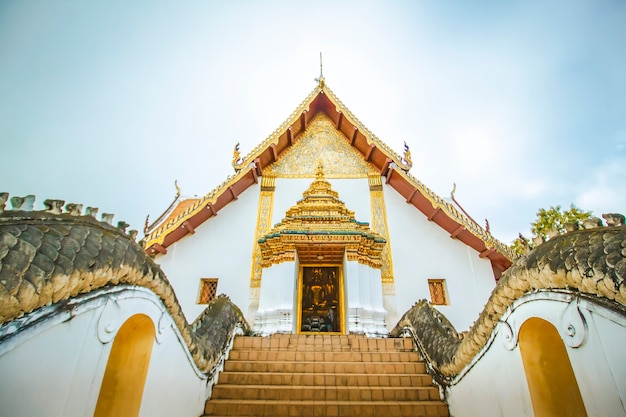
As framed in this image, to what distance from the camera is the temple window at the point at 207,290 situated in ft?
23.0

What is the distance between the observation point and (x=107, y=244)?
2082mm

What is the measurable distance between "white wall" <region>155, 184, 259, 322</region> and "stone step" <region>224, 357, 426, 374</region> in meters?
2.70

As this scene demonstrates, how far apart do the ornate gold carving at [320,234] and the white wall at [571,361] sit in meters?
3.72

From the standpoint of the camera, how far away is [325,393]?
11.8 ft

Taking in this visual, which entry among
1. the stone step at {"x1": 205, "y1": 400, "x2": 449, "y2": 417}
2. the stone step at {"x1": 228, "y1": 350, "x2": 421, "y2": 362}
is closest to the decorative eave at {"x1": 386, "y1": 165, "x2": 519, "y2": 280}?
the stone step at {"x1": 228, "y1": 350, "x2": 421, "y2": 362}

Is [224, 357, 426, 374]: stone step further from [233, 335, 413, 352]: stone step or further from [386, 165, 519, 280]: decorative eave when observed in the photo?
[386, 165, 519, 280]: decorative eave

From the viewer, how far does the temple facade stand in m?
6.65

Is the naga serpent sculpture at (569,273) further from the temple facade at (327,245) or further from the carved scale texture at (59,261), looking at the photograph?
the temple facade at (327,245)

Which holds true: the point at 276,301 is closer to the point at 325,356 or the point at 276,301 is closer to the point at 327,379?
the point at 325,356

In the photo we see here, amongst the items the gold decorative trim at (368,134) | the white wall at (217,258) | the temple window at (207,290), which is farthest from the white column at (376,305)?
the temple window at (207,290)

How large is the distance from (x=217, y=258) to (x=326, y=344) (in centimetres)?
356

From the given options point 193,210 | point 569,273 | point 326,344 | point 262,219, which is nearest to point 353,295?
point 326,344

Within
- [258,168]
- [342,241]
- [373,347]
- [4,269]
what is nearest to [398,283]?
[342,241]

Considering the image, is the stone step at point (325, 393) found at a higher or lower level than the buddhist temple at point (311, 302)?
lower
